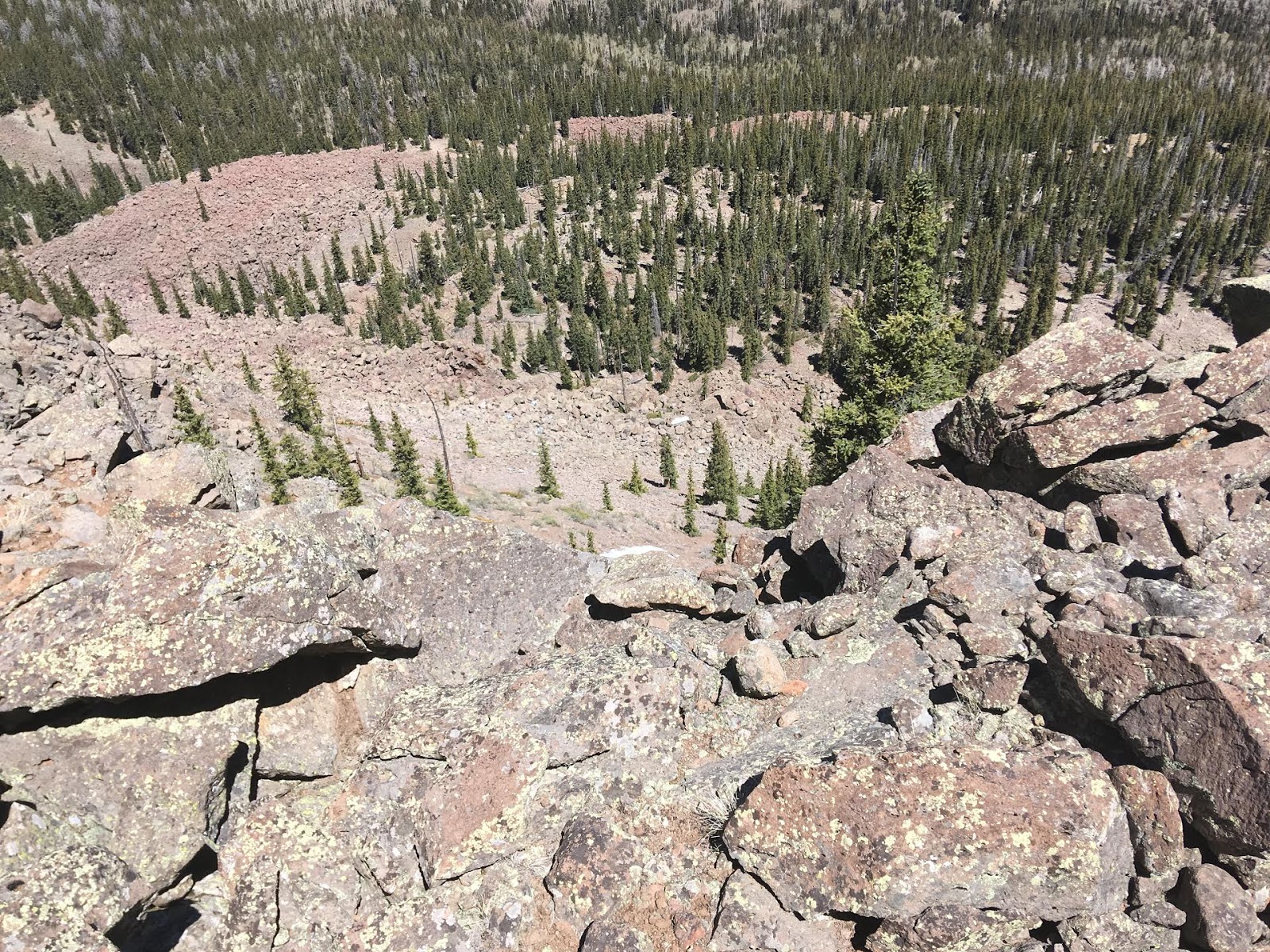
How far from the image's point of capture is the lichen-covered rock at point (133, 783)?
23.6 ft

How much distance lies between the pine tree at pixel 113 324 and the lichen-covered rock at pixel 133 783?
73.3 m

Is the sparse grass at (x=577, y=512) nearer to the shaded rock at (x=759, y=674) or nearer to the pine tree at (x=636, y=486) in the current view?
the pine tree at (x=636, y=486)

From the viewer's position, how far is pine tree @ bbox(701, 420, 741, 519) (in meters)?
46.0

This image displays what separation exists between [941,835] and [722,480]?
135 ft

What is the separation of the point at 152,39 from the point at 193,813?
228m

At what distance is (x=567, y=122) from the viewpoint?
128 meters

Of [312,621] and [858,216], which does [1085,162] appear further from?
[312,621]

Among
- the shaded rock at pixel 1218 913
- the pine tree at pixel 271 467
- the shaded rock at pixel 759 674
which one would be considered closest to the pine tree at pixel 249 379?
the pine tree at pixel 271 467

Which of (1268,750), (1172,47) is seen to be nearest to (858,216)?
(1268,750)

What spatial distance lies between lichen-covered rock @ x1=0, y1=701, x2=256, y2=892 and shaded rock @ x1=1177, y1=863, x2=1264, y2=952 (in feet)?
35.5

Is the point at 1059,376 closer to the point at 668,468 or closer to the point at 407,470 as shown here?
the point at 407,470

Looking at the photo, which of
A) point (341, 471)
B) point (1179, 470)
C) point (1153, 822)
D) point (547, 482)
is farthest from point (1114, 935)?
point (547, 482)

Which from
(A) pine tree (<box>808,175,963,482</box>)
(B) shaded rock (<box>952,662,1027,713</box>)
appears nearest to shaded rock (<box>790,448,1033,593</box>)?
(B) shaded rock (<box>952,662,1027,713</box>)

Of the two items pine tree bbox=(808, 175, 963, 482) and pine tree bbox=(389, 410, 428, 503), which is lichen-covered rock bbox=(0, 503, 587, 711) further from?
pine tree bbox=(389, 410, 428, 503)
